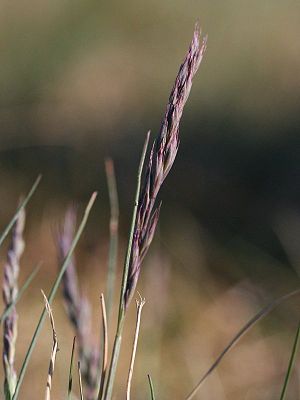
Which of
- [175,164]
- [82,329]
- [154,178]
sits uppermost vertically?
[154,178]

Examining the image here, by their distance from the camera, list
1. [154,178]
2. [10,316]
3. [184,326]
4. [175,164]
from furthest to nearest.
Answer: [175,164]
[184,326]
[10,316]
[154,178]

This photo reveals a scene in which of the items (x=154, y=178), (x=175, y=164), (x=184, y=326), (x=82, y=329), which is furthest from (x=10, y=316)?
(x=175, y=164)

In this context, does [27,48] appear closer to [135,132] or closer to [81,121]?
[81,121]

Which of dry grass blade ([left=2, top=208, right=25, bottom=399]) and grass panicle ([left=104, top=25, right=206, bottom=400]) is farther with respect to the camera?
dry grass blade ([left=2, top=208, right=25, bottom=399])

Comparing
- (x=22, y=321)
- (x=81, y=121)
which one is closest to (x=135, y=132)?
(x=81, y=121)

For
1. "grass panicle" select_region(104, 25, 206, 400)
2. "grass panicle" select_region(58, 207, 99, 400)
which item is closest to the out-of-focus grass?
"grass panicle" select_region(58, 207, 99, 400)

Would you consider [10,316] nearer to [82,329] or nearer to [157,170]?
[82,329]

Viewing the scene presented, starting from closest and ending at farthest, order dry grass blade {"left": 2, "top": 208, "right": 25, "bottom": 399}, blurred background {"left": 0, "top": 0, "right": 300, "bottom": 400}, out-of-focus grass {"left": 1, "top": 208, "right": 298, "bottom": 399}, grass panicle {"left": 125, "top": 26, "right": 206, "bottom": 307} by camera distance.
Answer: grass panicle {"left": 125, "top": 26, "right": 206, "bottom": 307}
dry grass blade {"left": 2, "top": 208, "right": 25, "bottom": 399}
out-of-focus grass {"left": 1, "top": 208, "right": 298, "bottom": 399}
blurred background {"left": 0, "top": 0, "right": 300, "bottom": 400}

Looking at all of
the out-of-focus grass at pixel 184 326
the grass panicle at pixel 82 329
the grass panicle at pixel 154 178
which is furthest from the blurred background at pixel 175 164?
the grass panicle at pixel 154 178

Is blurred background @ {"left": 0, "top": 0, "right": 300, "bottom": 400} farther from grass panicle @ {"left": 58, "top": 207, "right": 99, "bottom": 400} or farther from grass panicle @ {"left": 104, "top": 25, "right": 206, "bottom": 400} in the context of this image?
grass panicle @ {"left": 104, "top": 25, "right": 206, "bottom": 400}
